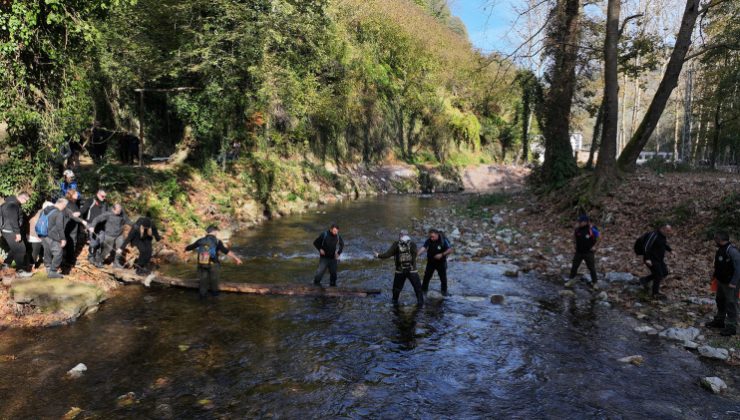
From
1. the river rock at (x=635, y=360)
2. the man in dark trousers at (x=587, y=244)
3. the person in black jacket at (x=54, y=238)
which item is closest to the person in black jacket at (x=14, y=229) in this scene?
the person in black jacket at (x=54, y=238)

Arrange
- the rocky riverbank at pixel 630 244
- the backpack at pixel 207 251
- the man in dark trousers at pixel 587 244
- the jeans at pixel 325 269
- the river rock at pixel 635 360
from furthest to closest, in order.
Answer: the man in dark trousers at pixel 587 244
the jeans at pixel 325 269
the backpack at pixel 207 251
the rocky riverbank at pixel 630 244
the river rock at pixel 635 360

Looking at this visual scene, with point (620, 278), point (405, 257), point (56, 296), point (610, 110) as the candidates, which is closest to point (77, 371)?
point (56, 296)

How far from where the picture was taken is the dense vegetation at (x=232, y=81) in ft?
38.4

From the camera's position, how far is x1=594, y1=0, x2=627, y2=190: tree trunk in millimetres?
18500

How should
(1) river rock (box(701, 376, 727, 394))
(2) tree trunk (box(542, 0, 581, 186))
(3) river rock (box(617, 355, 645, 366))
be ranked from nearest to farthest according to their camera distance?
(1) river rock (box(701, 376, 727, 394))
(3) river rock (box(617, 355, 645, 366))
(2) tree trunk (box(542, 0, 581, 186))

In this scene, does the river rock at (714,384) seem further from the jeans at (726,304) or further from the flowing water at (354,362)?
the jeans at (726,304)

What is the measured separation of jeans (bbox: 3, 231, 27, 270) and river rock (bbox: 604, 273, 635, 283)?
47.1 feet

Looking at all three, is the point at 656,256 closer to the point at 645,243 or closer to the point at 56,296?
the point at 645,243

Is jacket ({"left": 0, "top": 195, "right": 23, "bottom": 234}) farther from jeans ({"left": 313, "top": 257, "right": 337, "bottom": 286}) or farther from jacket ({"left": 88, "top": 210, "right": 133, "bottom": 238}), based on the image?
jeans ({"left": 313, "top": 257, "right": 337, "bottom": 286})

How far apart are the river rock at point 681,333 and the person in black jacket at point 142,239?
40.1 feet

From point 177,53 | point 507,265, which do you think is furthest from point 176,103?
point 507,265

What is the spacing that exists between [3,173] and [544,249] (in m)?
15.8

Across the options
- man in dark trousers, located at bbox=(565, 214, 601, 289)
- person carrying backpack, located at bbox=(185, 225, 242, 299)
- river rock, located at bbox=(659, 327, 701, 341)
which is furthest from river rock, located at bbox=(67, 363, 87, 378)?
man in dark trousers, located at bbox=(565, 214, 601, 289)

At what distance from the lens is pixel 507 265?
586 inches
